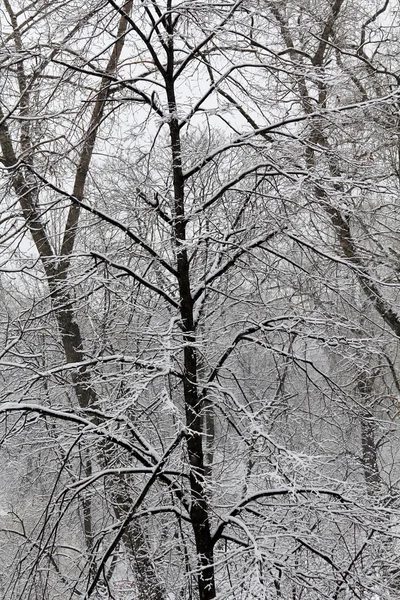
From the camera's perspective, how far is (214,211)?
421 centimetres

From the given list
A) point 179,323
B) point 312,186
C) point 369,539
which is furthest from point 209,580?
point 312,186

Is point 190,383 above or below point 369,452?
above

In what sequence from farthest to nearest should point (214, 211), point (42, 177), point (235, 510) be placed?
point (214, 211), point (235, 510), point (42, 177)

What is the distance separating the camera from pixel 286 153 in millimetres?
3707

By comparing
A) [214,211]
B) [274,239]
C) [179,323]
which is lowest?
[179,323]

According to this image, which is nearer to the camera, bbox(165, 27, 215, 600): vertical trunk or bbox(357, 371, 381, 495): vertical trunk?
bbox(165, 27, 215, 600): vertical trunk

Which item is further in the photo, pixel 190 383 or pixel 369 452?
pixel 369 452

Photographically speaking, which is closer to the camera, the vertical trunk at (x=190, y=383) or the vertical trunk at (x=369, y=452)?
the vertical trunk at (x=190, y=383)

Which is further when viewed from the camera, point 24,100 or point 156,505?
point 24,100

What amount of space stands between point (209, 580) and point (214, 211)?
2.28 metres

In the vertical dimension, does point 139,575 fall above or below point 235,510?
below

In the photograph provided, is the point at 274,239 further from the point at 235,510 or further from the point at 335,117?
the point at 235,510

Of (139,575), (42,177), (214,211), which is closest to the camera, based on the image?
(42,177)

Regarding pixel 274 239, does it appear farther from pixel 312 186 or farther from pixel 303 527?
pixel 303 527
